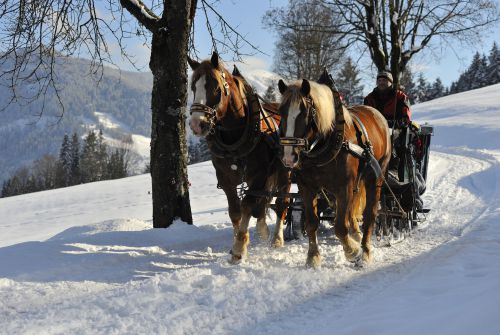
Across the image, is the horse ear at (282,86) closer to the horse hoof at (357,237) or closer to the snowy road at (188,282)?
the snowy road at (188,282)

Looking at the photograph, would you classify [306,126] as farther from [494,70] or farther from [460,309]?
[494,70]

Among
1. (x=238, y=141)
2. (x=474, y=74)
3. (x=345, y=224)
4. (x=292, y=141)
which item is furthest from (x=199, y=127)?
(x=474, y=74)

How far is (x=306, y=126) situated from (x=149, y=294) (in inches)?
82.6

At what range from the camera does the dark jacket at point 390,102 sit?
7.27 meters

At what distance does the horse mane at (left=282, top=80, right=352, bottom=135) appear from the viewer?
459cm

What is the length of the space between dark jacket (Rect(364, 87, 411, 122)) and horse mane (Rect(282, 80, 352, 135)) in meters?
2.57

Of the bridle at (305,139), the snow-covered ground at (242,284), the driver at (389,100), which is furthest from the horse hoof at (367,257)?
the driver at (389,100)

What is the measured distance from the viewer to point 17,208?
1644cm

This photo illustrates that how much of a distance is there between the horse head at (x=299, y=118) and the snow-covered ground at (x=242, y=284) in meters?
1.22

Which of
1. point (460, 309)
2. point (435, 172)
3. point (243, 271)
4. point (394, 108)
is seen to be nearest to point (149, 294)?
point (243, 271)

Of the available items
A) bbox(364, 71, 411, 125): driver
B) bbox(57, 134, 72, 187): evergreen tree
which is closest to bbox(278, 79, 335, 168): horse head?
bbox(364, 71, 411, 125): driver

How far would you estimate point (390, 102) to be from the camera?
748 cm

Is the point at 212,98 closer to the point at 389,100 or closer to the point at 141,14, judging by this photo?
the point at 141,14

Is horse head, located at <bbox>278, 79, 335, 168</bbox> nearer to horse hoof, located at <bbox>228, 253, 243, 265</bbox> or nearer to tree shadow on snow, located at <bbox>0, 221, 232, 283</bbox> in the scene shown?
horse hoof, located at <bbox>228, 253, 243, 265</bbox>
